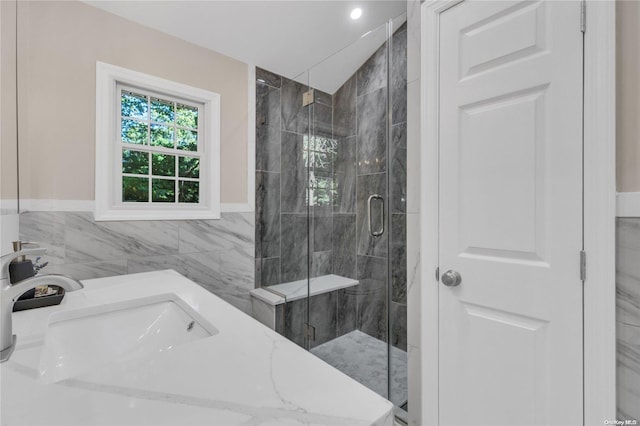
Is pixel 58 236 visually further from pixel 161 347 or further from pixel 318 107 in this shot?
pixel 318 107

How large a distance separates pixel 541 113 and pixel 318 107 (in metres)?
1.60

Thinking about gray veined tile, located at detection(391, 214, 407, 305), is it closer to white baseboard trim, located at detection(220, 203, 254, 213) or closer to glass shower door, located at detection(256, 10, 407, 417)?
glass shower door, located at detection(256, 10, 407, 417)

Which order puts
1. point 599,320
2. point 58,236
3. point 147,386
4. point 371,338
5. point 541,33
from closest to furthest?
point 147,386 → point 599,320 → point 541,33 → point 58,236 → point 371,338

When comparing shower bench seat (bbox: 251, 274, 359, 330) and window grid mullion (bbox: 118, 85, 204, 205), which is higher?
window grid mullion (bbox: 118, 85, 204, 205)

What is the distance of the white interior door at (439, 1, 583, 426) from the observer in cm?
102

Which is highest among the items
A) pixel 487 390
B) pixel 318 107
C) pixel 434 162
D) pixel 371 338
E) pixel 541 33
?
pixel 318 107

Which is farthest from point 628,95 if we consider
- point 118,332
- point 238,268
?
point 238,268

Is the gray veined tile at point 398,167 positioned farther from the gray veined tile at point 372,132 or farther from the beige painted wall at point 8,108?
the beige painted wall at point 8,108

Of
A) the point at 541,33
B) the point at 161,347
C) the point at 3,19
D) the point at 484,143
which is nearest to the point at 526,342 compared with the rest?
the point at 484,143

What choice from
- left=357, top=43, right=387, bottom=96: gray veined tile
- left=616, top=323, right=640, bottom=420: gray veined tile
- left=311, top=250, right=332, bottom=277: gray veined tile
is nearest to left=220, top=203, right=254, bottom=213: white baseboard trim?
left=311, top=250, right=332, bottom=277: gray veined tile

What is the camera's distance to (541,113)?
107 centimetres

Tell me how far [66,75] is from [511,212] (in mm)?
2551

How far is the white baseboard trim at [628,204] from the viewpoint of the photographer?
890 mm

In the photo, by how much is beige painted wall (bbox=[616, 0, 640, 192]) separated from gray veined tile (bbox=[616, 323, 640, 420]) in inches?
18.2
